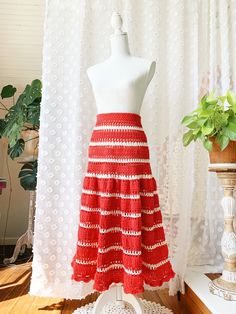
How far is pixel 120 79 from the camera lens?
3.59 feet

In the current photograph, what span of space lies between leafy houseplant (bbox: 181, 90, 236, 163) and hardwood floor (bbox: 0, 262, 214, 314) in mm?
665

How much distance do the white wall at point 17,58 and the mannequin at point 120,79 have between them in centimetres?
135

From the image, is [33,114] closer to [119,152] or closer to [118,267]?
[119,152]

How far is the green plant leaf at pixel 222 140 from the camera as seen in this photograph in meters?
1.18

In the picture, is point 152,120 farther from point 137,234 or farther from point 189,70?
point 137,234

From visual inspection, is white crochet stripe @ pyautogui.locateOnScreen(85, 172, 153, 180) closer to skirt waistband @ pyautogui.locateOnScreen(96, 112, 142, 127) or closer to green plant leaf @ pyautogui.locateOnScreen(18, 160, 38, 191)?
skirt waistband @ pyautogui.locateOnScreen(96, 112, 142, 127)

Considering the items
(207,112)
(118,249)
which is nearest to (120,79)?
(207,112)

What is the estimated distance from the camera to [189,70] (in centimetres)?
151

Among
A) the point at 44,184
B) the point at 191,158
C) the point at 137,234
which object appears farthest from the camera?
the point at 191,158

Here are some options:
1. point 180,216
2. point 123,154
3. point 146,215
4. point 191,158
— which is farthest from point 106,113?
point 180,216

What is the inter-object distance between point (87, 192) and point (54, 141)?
0.40 metres

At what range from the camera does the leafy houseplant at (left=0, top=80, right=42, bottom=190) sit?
1.80m

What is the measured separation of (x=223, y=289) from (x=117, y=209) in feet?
1.97

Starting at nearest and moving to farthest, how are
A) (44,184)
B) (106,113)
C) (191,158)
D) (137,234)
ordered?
(137,234)
(106,113)
(44,184)
(191,158)
